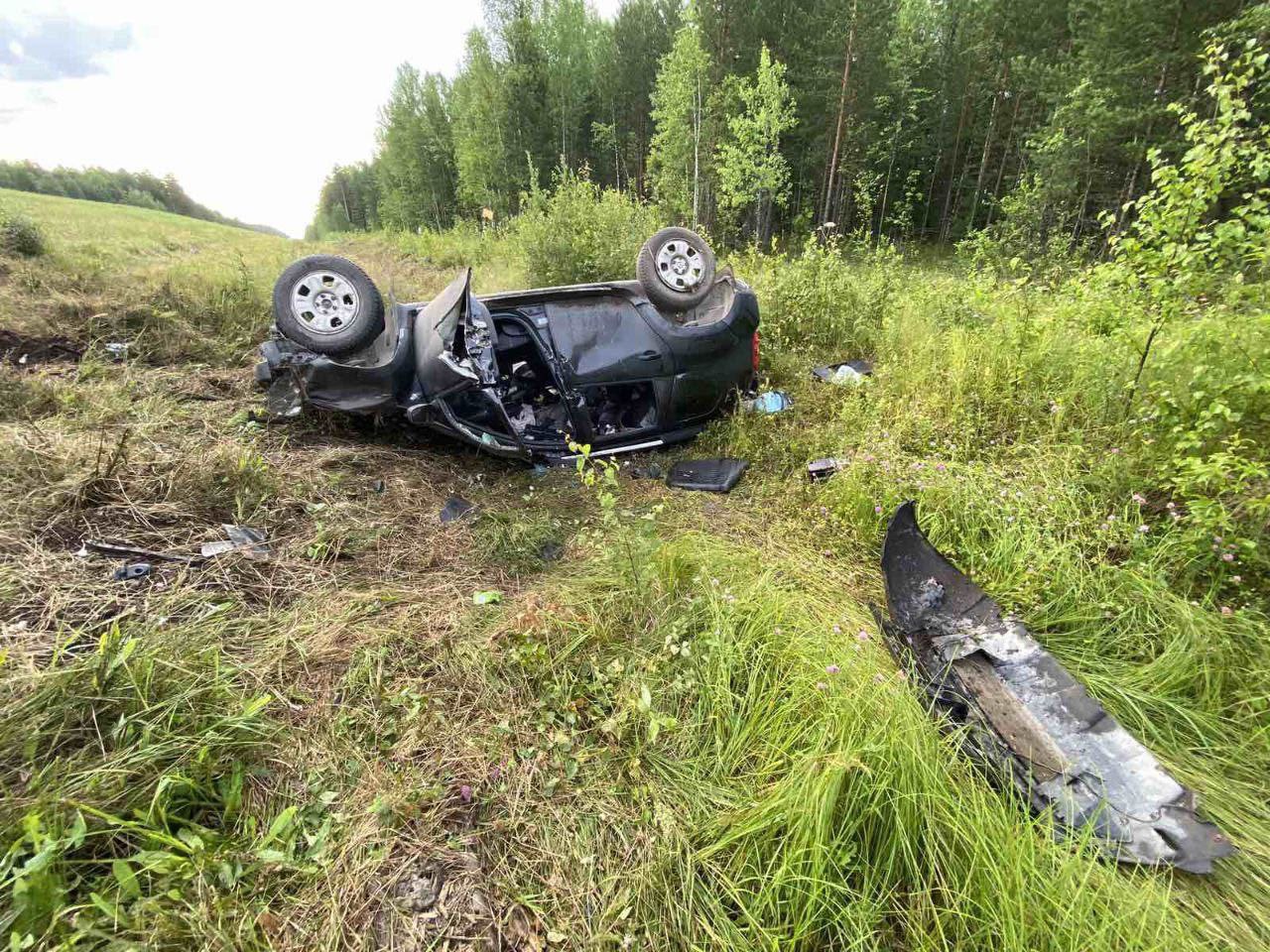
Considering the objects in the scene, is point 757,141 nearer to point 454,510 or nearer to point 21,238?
point 454,510

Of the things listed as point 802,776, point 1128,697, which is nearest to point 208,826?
point 802,776

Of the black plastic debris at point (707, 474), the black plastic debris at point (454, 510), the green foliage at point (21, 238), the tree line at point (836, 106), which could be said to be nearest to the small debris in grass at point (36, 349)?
the green foliage at point (21, 238)

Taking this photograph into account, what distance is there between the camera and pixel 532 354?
14.8 ft

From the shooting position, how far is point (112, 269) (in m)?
7.30

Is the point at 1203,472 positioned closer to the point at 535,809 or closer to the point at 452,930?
the point at 535,809

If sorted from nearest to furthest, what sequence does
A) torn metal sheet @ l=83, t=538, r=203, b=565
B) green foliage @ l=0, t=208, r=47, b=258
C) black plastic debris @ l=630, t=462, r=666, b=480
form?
torn metal sheet @ l=83, t=538, r=203, b=565 < black plastic debris @ l=630, t=462, r=666, b=480 < green foliage @ l=0, t=208, r=47, b=258

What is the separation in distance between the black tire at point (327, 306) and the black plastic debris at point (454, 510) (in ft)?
4.37

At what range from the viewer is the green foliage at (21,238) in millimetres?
6887

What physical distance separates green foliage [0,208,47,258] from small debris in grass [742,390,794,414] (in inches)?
385

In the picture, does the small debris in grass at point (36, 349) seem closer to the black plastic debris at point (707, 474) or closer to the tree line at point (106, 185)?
the black plastic debris at point (707, 474)

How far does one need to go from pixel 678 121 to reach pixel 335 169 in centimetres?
5184

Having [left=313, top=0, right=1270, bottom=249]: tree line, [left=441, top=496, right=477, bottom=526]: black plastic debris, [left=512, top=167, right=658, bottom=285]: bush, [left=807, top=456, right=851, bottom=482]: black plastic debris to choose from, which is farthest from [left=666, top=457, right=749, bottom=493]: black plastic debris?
[left=313, top=0, right=1270, bottom=249]: tree line

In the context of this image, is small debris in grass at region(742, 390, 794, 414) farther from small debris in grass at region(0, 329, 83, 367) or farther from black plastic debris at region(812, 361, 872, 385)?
small debris in grass at region(0, 329, 83, 367)

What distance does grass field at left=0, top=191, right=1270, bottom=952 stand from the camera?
144cm
